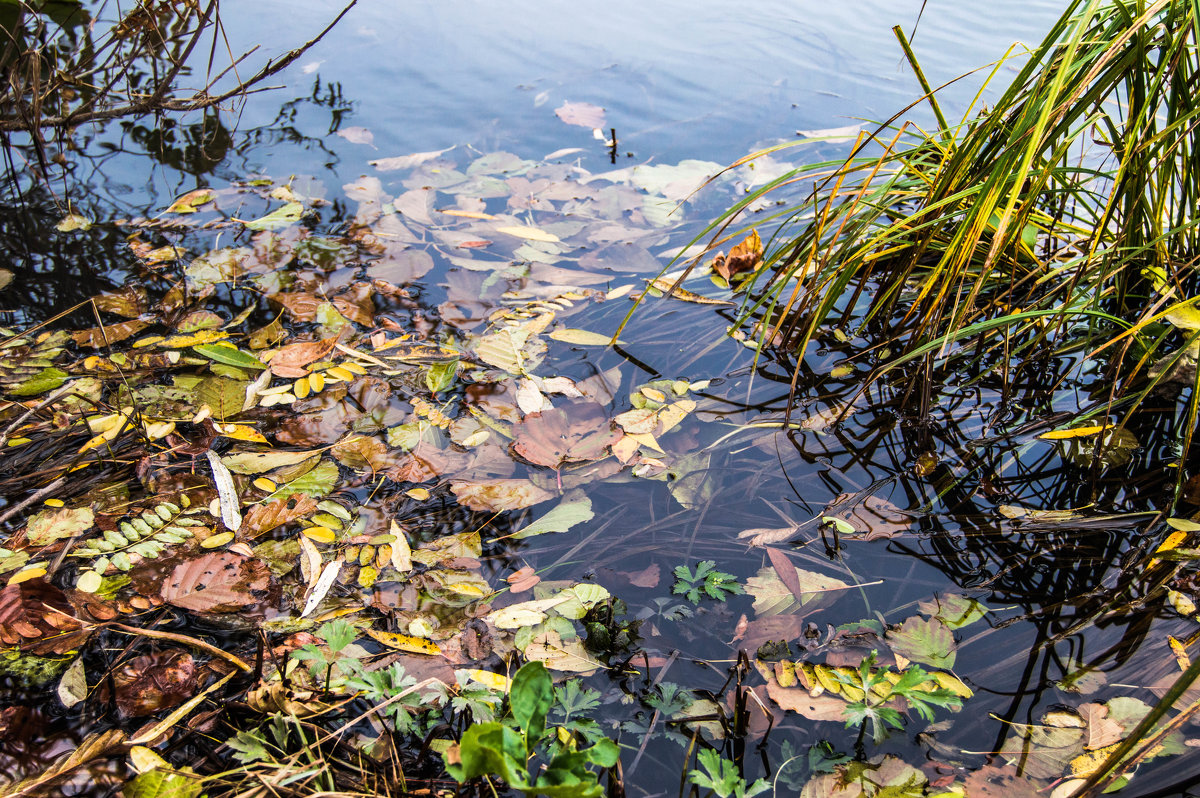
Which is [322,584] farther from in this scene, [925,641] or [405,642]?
[925,641]

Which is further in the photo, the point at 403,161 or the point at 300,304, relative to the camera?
the point at 403,161

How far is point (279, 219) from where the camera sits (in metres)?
2.54

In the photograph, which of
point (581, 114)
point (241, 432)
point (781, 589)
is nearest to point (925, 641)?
point (781, 589)

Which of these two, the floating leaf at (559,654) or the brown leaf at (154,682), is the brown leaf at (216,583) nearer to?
the brown leaf at (154,682)

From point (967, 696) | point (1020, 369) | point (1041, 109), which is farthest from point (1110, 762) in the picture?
point (1041, 109)

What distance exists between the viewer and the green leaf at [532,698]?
3.05ft

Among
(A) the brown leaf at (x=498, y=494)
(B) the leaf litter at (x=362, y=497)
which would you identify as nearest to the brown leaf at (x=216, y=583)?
(B) the leaf litter at (x=362, y=497)

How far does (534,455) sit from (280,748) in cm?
80

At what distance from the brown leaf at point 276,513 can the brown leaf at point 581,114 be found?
2601 mm

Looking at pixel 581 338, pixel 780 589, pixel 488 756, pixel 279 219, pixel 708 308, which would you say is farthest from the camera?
pixel 279 219

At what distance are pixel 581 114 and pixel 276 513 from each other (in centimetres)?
276

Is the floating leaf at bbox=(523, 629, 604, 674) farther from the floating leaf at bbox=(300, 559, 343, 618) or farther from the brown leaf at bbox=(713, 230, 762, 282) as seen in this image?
the brown leaf at bbox=(713, 230, 762, 282)

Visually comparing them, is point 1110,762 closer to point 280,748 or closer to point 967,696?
point 967,696

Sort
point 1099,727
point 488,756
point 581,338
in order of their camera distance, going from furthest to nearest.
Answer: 1. point 581,338
2. point 1099,727
3. point 488,756
